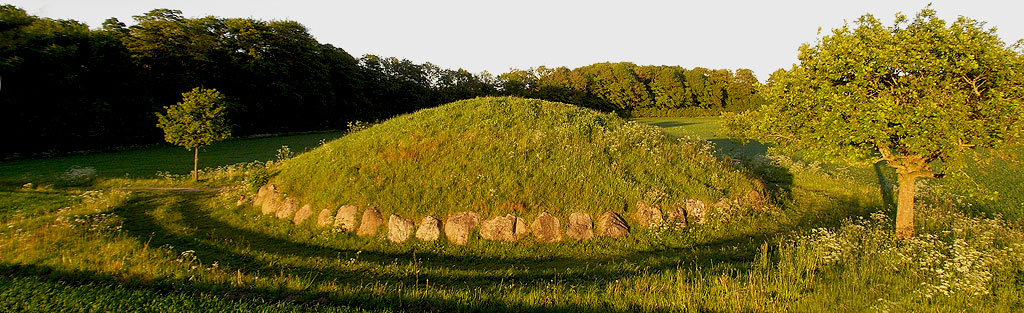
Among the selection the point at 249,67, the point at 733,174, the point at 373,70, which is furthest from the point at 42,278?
the point at 373,70

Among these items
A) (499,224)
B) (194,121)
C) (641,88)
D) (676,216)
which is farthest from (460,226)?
(641,88)

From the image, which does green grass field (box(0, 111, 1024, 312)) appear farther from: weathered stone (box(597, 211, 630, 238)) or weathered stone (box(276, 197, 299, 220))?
weathered stone (box(276, 197, 299, 220))

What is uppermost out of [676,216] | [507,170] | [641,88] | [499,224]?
[641,88]

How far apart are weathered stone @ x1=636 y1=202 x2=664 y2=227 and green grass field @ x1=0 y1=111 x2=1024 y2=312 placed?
398 mm

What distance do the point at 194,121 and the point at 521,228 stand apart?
63.3 feet

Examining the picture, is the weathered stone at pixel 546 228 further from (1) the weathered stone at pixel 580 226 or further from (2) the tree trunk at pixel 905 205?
(2) the tree trunk at pixel 905 205

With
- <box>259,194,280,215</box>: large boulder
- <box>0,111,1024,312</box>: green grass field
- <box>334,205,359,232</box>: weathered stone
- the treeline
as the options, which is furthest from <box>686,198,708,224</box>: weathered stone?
the treeline

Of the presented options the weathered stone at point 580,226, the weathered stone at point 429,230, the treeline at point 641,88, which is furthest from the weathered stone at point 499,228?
the treeline at point 641,88

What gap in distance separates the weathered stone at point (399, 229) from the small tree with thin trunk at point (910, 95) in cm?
1164

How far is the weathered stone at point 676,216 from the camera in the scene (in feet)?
45.7

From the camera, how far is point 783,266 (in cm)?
865

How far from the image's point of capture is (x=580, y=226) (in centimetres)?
1330

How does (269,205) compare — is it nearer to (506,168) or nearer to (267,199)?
(267,199)

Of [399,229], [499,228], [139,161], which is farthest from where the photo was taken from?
[139,161]
